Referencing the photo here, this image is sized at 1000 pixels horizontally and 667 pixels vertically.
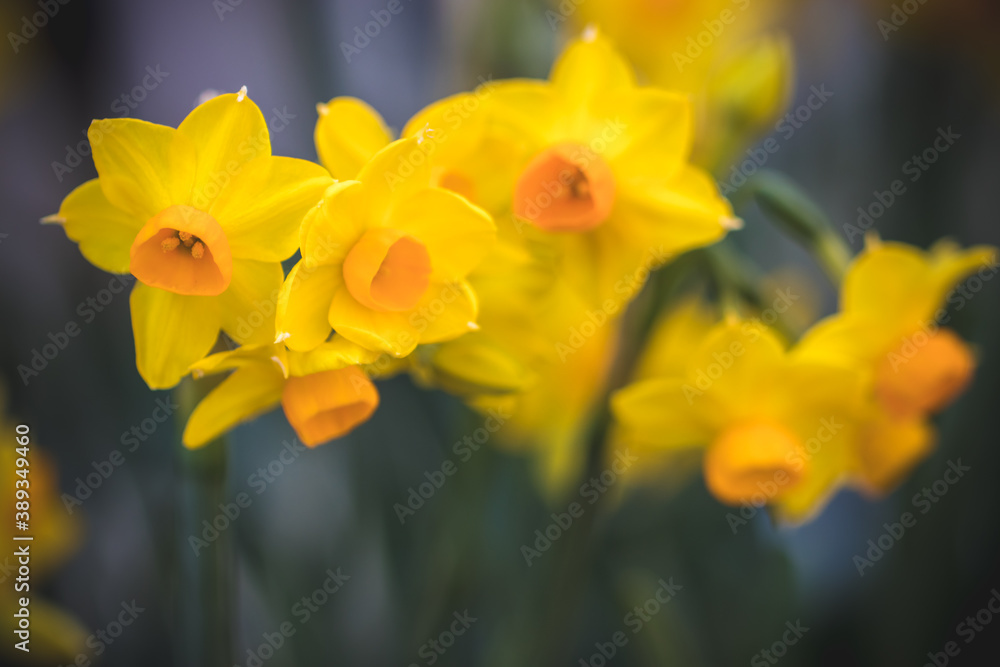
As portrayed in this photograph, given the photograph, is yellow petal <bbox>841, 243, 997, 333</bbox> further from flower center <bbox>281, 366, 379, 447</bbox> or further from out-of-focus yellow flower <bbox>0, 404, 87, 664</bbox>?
out-of-focus yellow flower <bbox>0, 404, 87, 664</bbox>

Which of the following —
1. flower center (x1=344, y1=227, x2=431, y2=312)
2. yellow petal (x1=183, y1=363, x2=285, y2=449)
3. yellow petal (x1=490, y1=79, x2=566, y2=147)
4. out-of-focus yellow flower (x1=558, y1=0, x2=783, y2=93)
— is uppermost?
Answer: out-of-focus yellow flower (x1=558, y1=0, x2=783, y2=93)

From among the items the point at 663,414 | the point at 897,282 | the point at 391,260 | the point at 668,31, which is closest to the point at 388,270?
the point at 391,260

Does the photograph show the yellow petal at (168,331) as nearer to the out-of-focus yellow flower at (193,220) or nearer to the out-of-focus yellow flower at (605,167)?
the out-of-focus yellow flower at (193,220)

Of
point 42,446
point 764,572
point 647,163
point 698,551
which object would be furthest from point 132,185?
point 698,551

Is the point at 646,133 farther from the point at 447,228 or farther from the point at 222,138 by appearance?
the point at 222,138

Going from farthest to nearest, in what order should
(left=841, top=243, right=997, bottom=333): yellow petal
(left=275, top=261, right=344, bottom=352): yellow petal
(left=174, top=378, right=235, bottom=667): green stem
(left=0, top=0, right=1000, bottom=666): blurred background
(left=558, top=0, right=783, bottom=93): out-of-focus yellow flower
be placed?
(left=558, top=0, right=783, bottom=93): out-of-focus yellow flower < (left=0, top=0, right=1000, bottom=666): blurred background < (left=841, top=243, right=997, bottom=333): yellow petal < (left=174, top=378, right=235, bottom=667): green stem < (left=275, top=261, right=344, bottom=352): yellow petal

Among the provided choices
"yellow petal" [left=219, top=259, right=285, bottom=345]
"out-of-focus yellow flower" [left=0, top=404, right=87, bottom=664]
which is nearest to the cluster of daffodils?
"yellow petal" [left=219, top=259, right=285, bottom=345]
